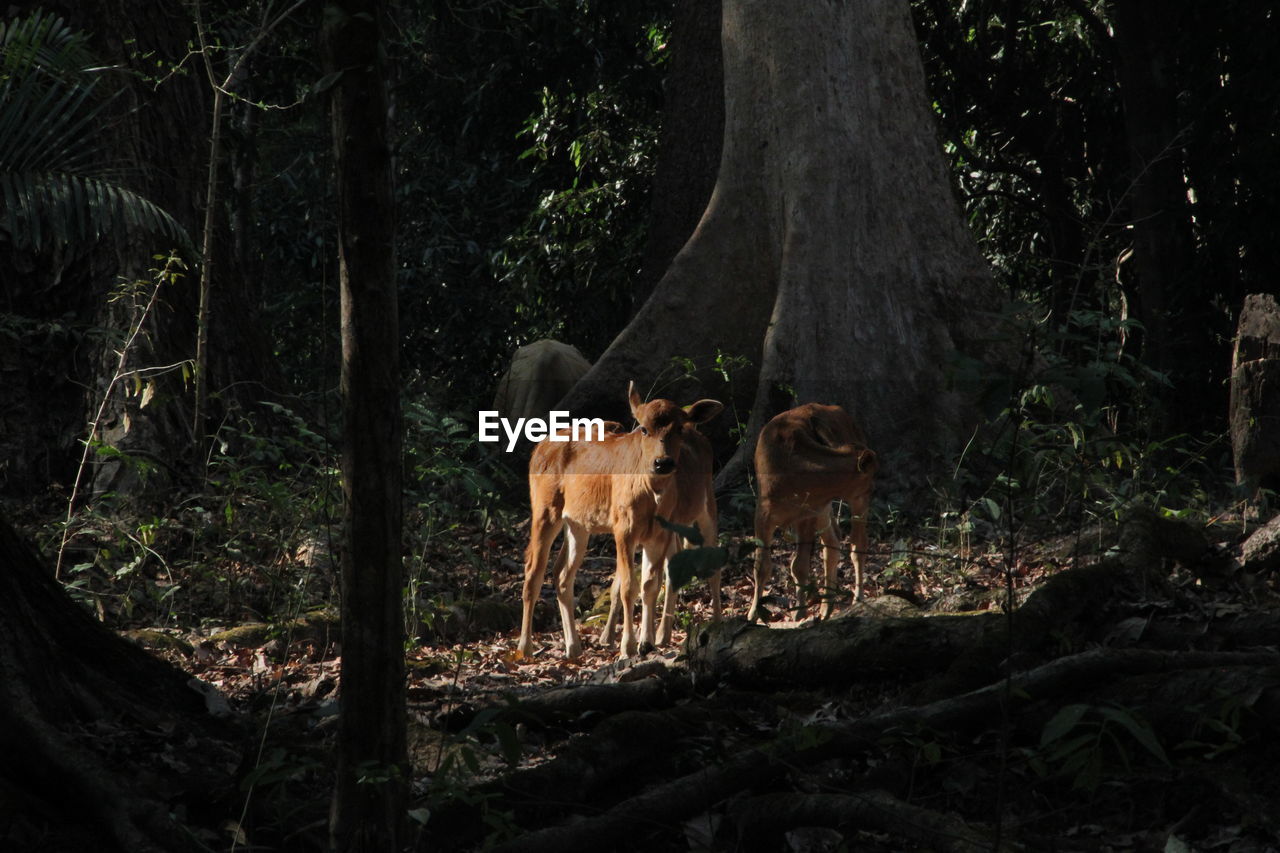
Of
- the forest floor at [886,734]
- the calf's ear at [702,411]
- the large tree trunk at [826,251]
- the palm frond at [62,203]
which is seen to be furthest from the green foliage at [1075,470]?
the palm frond at [62,203]

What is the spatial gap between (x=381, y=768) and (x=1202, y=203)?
12.4 metres

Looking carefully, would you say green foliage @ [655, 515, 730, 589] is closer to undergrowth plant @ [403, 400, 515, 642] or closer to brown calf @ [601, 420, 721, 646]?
undergrowth plant @ [403, 400, 515, 642]

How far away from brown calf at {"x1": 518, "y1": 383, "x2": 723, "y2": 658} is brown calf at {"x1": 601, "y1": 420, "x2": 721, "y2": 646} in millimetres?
51

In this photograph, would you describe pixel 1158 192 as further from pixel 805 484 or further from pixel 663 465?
pixel 663 465

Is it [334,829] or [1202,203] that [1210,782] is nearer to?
[334,829]

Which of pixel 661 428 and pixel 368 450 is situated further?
pixel 661 428

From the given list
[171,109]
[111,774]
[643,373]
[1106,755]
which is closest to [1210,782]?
[1106,755]

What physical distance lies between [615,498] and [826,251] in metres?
4.35

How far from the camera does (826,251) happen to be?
39.0 feet

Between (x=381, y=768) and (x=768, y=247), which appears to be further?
(x=768, y=247)

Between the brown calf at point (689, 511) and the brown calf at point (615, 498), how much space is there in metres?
0.05

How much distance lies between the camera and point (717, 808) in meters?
4.56

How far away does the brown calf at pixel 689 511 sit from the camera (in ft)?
26.5

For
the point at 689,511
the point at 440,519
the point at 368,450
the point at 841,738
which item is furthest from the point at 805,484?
the point at 368,450
